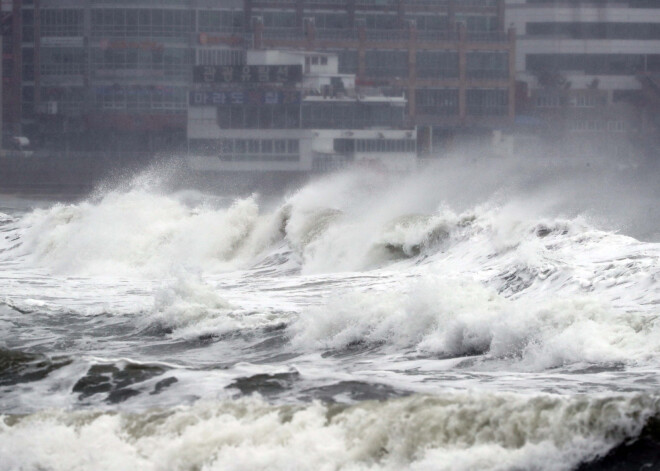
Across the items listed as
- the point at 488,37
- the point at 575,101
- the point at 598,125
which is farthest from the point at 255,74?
the point at 598,125

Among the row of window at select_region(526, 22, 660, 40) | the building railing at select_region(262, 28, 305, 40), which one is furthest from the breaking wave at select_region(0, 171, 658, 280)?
the row of window at select_region(526, 22, 660, 40)

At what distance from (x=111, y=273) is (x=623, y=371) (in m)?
20.4

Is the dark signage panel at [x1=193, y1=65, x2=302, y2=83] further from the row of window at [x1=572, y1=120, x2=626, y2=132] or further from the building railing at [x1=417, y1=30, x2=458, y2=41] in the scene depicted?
the row of window at [x1=572, y1=120, x2=626, y2=132]

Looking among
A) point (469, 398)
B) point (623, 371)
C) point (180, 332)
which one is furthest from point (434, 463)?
point (180, 332)

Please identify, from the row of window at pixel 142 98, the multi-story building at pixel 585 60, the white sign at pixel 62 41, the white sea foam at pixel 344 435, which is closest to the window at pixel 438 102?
the multi-story building at pixel 585 60

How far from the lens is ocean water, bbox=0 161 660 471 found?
1154 centimetres

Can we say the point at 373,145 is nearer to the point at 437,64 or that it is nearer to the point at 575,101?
the point at 437,64

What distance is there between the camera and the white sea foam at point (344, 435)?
11.1 m

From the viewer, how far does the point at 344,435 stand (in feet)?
38.8

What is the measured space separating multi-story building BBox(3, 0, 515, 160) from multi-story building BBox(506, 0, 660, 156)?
3.75m

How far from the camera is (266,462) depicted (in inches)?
456

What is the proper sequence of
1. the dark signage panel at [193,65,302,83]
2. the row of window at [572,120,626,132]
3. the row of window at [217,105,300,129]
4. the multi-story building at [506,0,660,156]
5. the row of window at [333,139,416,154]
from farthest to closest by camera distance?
the multi-story building at [506,0,660,156] < the row of window at [572,120,626,132] < the dark signage panel at [193,65,302,83] < the row of window at [333,139,416,154] < the row of window at [217,105,300,129]

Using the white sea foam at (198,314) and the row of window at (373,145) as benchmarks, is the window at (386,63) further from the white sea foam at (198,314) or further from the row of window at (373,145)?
the white sea foam at (198,314)

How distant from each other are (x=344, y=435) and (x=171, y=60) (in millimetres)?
90910
